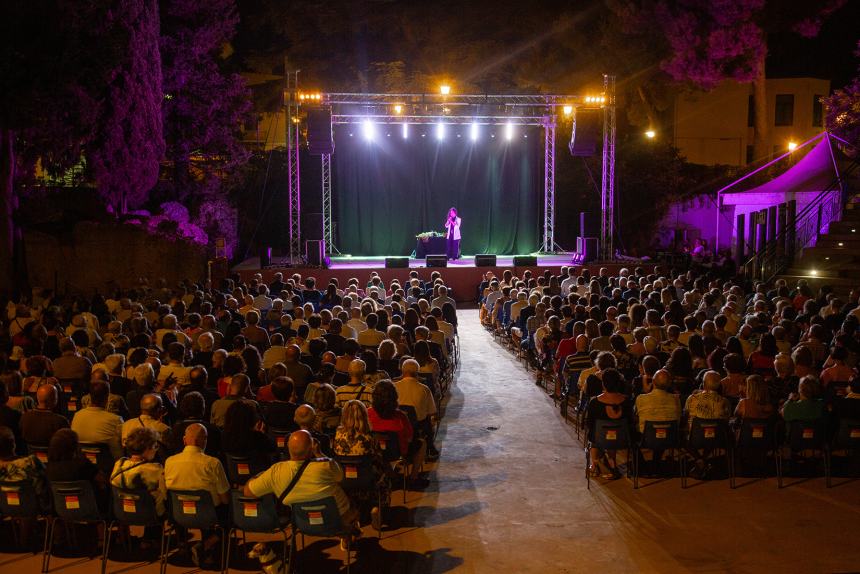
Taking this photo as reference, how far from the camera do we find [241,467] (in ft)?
17.7

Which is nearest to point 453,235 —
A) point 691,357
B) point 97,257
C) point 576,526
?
point 97,257

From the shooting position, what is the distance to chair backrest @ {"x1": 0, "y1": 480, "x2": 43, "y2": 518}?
197 inches

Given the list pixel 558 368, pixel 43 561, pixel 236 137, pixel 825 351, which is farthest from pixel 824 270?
pixel 236 137

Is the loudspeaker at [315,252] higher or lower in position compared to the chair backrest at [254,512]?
higher

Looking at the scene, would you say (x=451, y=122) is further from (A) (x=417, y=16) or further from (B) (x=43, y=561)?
(B) (x=43, y=561)

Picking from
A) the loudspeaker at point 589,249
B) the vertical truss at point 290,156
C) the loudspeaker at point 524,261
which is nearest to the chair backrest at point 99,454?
the vertical truss at point 290,156

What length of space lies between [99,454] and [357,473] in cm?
190

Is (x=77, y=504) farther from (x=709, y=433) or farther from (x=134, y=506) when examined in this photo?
(x=709, y=433)

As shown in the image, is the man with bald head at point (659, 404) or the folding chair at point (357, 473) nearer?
the folding chair at point (357, 473)

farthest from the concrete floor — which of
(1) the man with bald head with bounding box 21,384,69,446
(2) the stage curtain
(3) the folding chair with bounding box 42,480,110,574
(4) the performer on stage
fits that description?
(2) the stage curtain

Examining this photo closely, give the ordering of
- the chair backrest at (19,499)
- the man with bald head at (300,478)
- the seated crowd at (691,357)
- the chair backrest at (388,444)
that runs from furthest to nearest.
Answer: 1. the seated crowd at (691,357)
2. the chair backrest at (388,444)
3. the chair backrest at (19,499)
4. the man with bald head at (300,478)

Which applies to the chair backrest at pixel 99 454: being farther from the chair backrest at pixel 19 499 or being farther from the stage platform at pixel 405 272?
the stage platform at pixel 405 272

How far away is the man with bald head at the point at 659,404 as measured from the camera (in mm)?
6406

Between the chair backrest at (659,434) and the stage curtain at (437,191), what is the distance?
1827 cm
